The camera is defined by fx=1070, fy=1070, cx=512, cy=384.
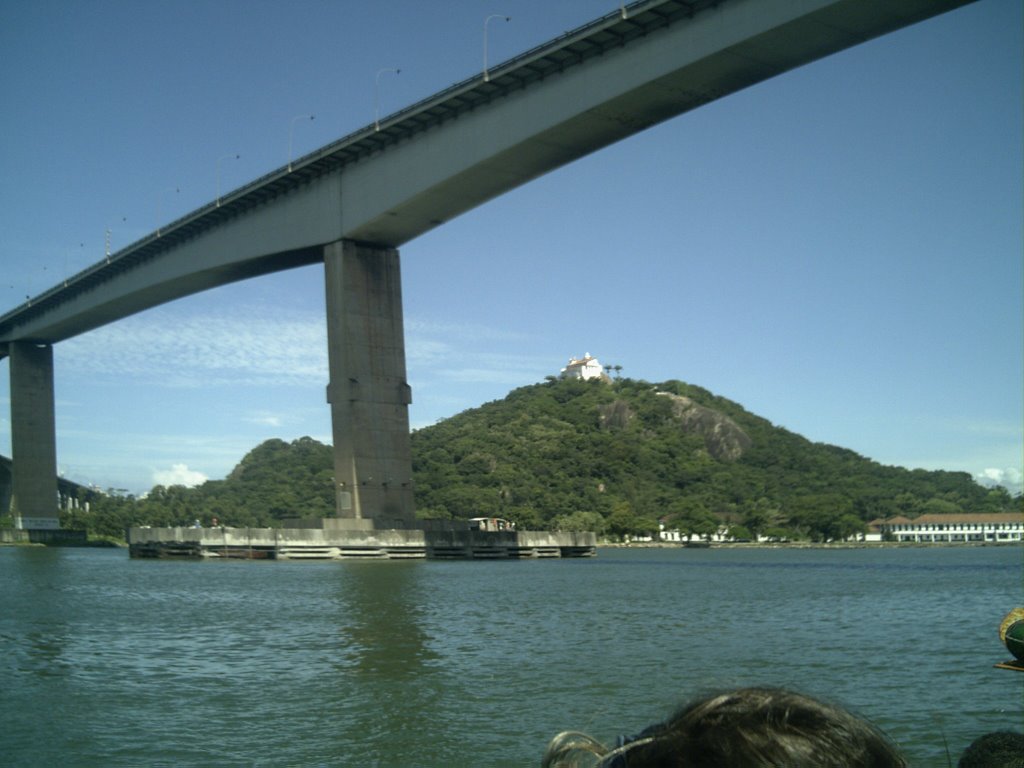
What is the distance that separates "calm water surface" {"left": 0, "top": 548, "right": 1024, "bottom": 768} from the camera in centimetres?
973

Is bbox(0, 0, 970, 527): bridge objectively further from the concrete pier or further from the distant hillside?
the distant hillside

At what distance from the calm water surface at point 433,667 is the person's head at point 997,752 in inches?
42.0


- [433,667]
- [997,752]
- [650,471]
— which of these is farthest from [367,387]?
[650,471]

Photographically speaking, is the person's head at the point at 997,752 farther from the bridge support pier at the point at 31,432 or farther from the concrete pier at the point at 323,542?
the bridge support pier at the point at 31,432

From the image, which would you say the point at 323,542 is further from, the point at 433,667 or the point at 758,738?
the point at 758,738

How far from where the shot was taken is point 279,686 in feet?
40.9

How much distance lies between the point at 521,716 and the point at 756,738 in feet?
32.4

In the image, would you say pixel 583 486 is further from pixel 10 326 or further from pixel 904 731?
pixel 904 731

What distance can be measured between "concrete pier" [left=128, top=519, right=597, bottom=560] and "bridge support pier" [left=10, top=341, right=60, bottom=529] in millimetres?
33924

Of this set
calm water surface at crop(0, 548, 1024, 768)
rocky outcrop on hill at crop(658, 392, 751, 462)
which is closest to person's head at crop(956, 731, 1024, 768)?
calm water surface at crop(0, 548, 1024, 768)

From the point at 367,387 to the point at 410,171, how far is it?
10.3 meters

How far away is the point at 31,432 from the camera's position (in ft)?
269

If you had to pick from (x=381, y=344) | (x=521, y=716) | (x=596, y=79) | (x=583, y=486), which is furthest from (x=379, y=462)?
(x=583, y=486)

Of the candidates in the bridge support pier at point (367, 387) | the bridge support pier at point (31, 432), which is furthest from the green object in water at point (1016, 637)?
the bridge support pier at point (31, 432)
